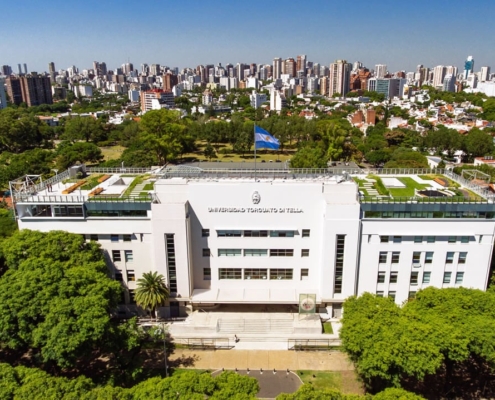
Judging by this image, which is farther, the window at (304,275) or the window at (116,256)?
the window at (304,275)

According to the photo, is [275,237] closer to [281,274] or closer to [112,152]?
[281,274]

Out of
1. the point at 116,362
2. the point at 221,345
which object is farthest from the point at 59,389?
the point at 221,345

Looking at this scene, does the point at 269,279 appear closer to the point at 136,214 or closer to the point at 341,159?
the point at 136,214

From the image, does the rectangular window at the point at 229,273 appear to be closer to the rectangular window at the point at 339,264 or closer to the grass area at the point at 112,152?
the rectangular window at the point at 339,264

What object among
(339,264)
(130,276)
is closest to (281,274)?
(339,264)

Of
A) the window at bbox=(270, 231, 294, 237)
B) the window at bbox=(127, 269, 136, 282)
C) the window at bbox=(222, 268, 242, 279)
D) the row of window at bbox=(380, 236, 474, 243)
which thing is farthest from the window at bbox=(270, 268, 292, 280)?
the window at bbox=(127, 269, 136, 282)

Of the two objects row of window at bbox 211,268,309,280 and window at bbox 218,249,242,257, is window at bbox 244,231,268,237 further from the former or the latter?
row of window at bbox 211,268,309,280

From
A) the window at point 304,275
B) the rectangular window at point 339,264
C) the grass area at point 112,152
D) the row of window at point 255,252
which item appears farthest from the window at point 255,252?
the grass area at point 112,152
